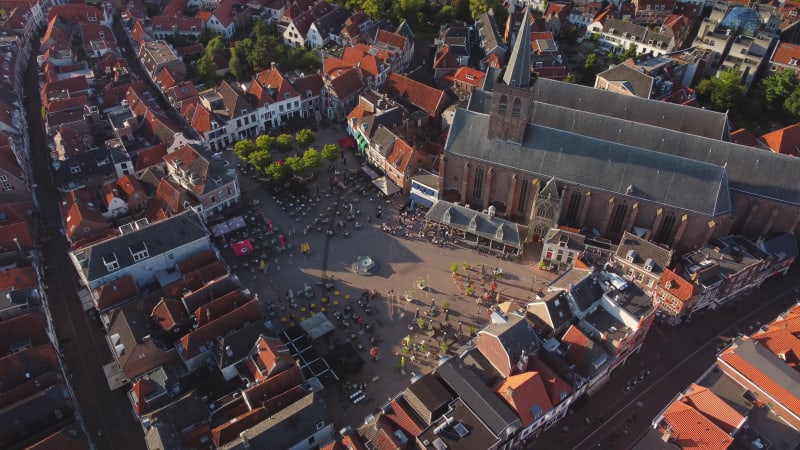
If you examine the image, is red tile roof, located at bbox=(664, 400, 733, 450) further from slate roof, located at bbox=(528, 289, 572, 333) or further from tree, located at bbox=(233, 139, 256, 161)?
tree, located at bbox=(233, 139, 256, 161)

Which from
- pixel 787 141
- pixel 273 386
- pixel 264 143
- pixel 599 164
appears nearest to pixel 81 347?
pixel 273 386

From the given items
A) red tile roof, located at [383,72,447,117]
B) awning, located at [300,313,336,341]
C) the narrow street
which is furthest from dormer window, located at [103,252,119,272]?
red tile roof, located at [383,72,447,117]

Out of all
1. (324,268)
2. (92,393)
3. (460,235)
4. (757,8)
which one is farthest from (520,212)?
(757,8)

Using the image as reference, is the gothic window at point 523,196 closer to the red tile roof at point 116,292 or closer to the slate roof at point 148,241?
Result: the slate roof at point 148,241

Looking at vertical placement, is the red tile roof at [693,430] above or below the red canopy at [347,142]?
below

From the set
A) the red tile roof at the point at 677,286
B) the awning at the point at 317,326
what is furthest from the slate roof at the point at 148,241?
the red tile roof at the point at 677,286

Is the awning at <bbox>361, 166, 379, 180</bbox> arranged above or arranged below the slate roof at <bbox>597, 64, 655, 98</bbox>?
below

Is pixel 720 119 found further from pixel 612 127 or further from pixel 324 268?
pixel 324 268
